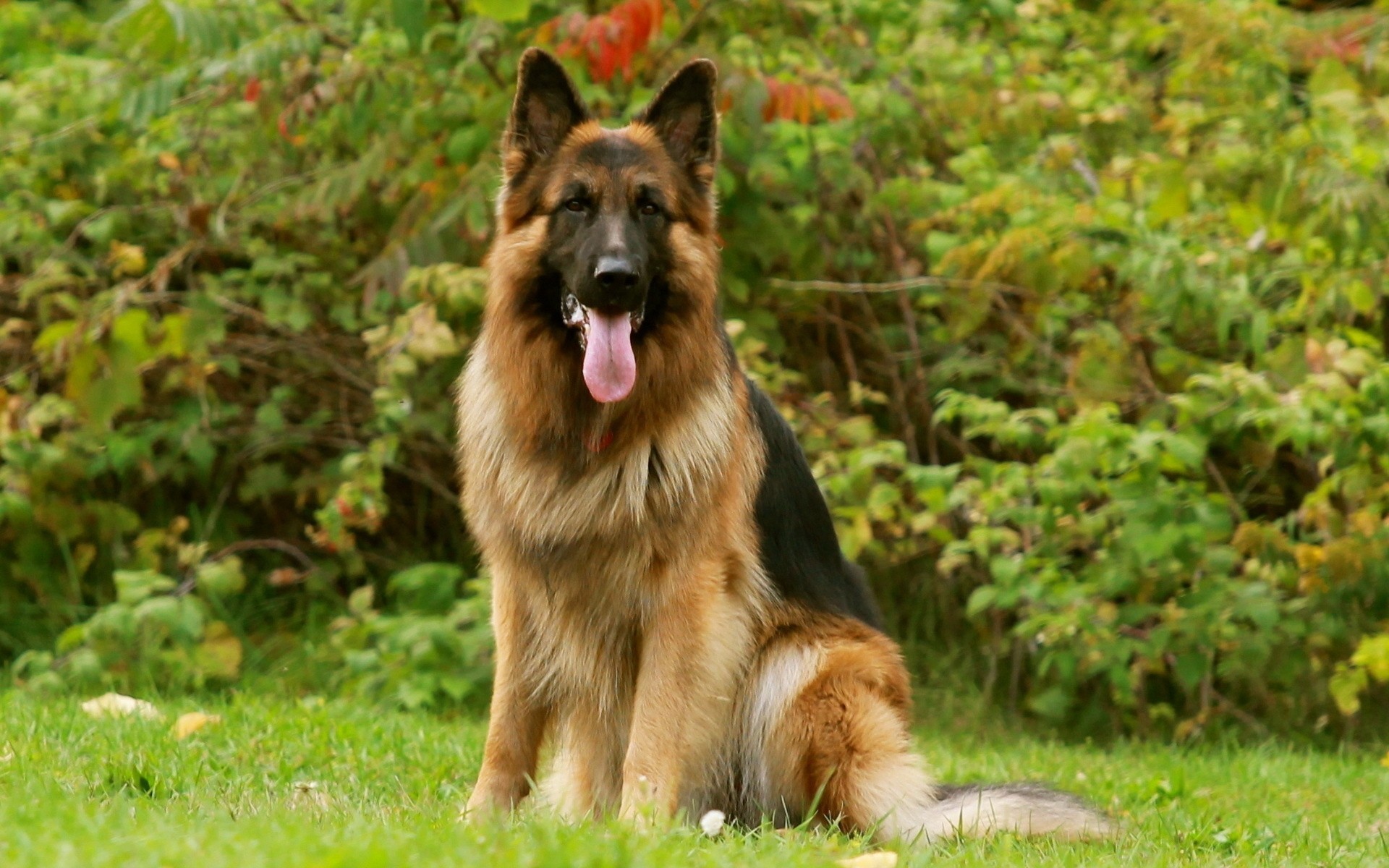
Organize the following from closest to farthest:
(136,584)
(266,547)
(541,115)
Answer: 1. (541,115)
2. (136,584)
3. (266,547)

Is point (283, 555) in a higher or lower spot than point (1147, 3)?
lower

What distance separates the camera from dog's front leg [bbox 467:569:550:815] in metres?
4.40

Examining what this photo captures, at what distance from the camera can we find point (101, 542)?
27.8ft

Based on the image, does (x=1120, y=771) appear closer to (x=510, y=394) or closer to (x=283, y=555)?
(x=510, y=394)

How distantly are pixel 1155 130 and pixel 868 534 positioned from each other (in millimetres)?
2971

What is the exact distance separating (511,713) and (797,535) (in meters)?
1.06

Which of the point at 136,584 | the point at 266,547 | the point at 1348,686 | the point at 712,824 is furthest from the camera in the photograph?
the point at 266,547

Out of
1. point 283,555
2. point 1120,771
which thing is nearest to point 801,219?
point 1120,771

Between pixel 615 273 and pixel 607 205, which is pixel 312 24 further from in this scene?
pixel 615 273

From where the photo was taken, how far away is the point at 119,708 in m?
5.74

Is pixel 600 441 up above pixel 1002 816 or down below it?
above

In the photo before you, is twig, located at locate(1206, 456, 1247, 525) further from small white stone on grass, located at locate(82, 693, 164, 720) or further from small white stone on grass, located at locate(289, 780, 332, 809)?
small white stone on grass, located at locate(82, 693, 164, 720)

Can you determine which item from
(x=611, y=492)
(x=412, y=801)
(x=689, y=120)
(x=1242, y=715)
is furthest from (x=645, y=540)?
(x=1242, y=715)

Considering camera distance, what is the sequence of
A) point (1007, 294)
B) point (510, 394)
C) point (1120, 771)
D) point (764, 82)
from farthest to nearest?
point (1007, 294) → point (764, 82) → point (1120, 771) → point (510, 394)
